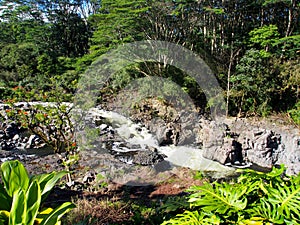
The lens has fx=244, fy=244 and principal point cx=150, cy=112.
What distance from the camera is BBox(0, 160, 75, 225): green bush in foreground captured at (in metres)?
1.17

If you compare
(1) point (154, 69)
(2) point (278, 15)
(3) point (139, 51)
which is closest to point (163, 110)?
(1) point (154, 69)

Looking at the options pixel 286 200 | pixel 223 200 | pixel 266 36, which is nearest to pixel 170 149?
pixel 266 36

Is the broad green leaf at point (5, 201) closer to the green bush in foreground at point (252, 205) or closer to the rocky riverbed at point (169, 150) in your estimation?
the green bush in foreground at point (252, 205)

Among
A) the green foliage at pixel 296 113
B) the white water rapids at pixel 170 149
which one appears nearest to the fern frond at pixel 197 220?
the white water rapids at pixel 170 149

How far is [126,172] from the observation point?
4.75 metres

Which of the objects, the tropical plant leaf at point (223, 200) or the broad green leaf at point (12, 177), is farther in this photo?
the broad green leaf at point (12, 177)

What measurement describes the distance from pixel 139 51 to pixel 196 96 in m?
2.83

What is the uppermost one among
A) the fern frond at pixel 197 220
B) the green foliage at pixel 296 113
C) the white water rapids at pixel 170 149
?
the fern frond at pixel 197 220

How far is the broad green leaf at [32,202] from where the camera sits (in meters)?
1.18

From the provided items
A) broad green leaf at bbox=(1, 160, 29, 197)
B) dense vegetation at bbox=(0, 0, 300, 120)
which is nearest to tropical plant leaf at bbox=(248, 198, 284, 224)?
broad green leaf at bbox=(1, 160, 29, 197)

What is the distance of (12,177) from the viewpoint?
1.35m

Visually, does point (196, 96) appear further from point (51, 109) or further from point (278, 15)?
point (51, 109)

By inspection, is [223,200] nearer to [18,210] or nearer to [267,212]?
[267,212]

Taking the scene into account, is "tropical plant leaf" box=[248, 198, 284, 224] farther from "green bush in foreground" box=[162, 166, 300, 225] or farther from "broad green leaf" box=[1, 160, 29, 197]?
"broad green leaf" box=[1, 160, 29, 197]
